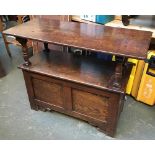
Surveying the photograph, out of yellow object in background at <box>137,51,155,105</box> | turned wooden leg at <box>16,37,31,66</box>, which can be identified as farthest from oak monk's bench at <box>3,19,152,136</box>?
yellow object in background at <box>137,51,155,105</box>

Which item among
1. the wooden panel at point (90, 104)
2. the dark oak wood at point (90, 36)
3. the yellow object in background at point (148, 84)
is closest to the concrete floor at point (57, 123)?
the yellow object in background at point (148, 84)

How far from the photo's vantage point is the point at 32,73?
1.64 metres

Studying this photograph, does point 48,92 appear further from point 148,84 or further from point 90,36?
point 148,84

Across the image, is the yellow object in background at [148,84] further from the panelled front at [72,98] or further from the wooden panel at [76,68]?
the panelled front at [72,98]

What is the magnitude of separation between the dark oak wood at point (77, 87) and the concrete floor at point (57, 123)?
4.7 inches

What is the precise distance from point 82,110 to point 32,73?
0.59 meters

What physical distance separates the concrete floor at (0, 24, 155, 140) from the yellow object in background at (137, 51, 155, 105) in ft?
0.30

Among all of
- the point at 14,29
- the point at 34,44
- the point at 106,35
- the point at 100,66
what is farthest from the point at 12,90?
the point at 106,35

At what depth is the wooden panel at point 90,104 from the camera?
4.84 feet

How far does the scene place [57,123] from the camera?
179 centimetres

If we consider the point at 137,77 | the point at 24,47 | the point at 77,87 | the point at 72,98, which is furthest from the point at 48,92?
the point at 137,77

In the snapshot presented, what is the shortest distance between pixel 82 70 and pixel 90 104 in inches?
12.4
